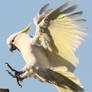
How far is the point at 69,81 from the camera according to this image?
5.30m

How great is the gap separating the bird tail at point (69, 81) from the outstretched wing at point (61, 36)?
0.28 m

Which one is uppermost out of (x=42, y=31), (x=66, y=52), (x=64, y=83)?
(x=42, y=31)

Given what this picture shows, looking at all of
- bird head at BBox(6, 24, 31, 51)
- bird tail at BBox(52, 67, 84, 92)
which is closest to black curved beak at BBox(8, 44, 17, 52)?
bird head at BBox(6, 24, 31, 51)

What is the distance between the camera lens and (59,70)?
5.17m

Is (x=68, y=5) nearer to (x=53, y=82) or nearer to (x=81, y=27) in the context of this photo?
(x=81, y=27)

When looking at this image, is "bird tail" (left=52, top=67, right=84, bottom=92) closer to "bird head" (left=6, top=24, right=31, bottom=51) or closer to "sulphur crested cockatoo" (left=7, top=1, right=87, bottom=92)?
"sulphur crested cockatoo" (left=7, top=1, right=87, bottom=92)

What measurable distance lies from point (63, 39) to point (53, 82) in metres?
0.69

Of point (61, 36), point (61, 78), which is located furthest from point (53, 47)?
point (61, 78)

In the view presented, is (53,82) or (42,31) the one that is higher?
(42,31)

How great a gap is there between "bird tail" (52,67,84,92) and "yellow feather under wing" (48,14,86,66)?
0.34m

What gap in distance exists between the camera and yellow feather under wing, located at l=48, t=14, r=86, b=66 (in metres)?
5.53

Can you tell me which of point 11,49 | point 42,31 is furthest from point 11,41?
point 42,31

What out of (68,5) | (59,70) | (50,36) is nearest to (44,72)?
(59,70)

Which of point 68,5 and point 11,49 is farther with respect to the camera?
point 11,49
